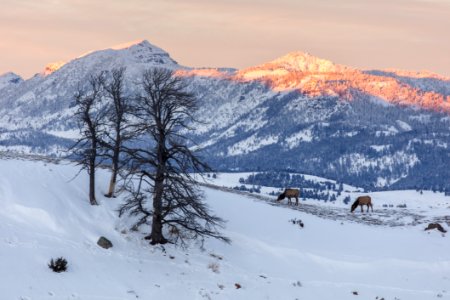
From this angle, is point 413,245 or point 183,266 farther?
point 413,245

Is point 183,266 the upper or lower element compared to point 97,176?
lower

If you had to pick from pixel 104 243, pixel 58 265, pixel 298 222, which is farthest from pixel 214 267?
pixel 298 222

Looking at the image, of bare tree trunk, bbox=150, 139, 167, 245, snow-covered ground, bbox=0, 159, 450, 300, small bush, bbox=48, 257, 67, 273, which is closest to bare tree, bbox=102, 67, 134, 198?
bare tree trunk, bbox=150, 139, 167, 245

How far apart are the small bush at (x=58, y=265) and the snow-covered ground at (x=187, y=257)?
0.29 metres

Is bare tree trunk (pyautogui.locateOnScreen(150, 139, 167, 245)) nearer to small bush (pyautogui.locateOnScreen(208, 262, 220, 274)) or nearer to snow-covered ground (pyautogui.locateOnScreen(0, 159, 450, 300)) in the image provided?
snow-covered ground (pyautogui.locateOnScreen(0, 159, 450, 300))

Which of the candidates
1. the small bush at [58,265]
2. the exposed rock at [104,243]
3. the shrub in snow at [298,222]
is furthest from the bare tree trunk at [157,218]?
the shrub in snow at [298,222]

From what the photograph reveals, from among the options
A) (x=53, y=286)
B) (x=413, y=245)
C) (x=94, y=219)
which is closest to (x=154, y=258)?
(x=94, y=219)

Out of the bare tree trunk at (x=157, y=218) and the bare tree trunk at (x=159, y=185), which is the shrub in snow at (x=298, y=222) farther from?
the bare tree trunk at (x=159, y=185)

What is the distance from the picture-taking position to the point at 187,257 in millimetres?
34906

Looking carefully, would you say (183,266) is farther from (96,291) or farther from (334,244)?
(334,244)

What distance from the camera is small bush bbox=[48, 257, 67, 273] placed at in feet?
91.7

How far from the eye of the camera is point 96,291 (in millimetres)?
27156

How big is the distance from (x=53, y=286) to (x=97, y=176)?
1772cm

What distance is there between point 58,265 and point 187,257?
920 centimetres
